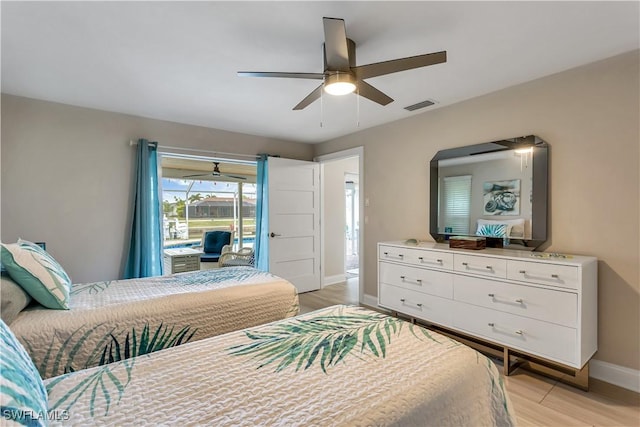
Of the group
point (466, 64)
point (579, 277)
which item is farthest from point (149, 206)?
point (579, 277)

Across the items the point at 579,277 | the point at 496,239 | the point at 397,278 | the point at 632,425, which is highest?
the point at 496,239

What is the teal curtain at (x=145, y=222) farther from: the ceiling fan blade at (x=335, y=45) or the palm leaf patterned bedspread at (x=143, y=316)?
the ceiling fan blade at (x=335, y=45)

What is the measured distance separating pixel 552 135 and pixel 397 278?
1.87m

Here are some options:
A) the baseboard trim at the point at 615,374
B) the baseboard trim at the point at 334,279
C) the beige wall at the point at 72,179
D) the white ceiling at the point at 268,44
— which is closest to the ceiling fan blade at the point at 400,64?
the white ceiling at the point at 268,44

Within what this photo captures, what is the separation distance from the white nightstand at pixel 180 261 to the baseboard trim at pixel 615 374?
5.15m

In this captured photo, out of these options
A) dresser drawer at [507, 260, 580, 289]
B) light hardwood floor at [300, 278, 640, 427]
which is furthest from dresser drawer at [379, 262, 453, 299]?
light hardwood floor at [300, 278, 640, 427]

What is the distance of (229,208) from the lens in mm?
6477

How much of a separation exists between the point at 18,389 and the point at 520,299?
273 cm

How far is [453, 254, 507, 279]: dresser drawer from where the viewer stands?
7.83 feet

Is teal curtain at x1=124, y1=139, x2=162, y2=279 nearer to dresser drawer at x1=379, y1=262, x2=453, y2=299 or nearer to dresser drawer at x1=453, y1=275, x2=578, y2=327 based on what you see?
dresser drawer at x1=379, y1=262, x2=453, y2=299

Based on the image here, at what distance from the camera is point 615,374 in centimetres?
220

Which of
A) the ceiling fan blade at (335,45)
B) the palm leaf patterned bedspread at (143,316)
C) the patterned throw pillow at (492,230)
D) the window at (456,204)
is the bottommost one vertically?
the palm leaf patterned bedspread at (143,316)

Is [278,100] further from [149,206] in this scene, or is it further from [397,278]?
[397,278]

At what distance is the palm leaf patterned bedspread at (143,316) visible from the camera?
1.59 meters
